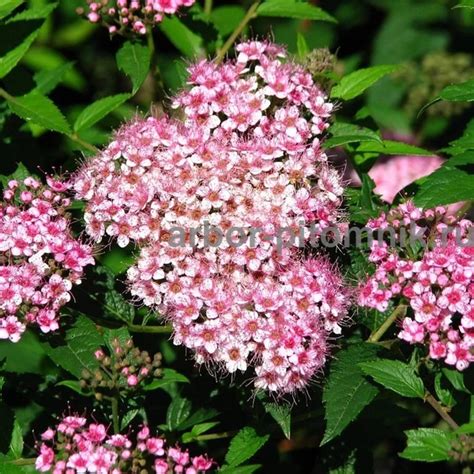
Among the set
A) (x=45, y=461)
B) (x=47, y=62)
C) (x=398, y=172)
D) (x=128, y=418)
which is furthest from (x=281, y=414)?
(x=47, y=62)

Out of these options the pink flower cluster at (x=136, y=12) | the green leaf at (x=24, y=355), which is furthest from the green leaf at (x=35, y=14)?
the green leaf at (x=24, y=355)

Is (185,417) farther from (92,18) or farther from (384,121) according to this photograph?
(384,121)

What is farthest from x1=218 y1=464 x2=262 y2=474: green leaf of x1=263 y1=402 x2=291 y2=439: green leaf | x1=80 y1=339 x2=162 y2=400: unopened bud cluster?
x1=80 y1=339 x2=162 y2=400: unopened bud cluster

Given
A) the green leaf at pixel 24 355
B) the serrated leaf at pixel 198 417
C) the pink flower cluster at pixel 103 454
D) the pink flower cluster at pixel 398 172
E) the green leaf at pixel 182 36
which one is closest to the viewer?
the pink flower cluster at pixel 103 454

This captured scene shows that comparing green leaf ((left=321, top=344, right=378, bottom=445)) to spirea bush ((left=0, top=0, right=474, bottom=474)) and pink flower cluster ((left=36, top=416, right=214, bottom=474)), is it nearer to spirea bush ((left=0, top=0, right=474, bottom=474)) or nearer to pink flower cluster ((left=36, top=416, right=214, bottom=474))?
spirea bush ((left=0, top=0, right=474, bottom=474))

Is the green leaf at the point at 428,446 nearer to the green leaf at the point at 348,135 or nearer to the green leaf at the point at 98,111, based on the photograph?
the green leaf at the point at 348,135
